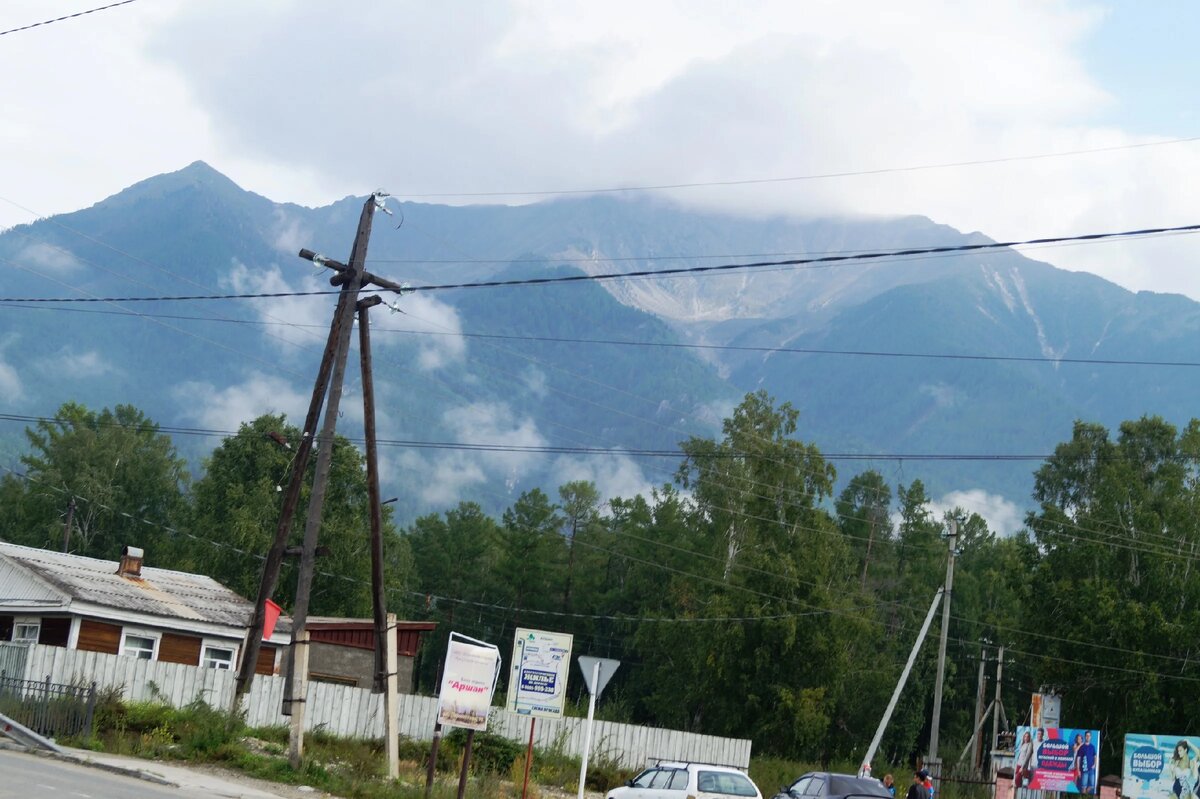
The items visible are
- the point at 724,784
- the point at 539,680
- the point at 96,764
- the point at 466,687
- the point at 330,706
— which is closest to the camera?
the point at 466,687

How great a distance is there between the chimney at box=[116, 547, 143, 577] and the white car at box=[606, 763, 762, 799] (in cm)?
2306

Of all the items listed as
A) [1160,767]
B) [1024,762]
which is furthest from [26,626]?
[1160,767]

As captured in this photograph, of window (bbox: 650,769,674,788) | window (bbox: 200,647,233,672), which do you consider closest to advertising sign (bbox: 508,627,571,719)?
window (bbox: 650,769,674,788)

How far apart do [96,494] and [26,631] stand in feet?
176

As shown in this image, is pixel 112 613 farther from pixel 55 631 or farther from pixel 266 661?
pixel 266 661

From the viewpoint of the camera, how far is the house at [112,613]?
3778 cm

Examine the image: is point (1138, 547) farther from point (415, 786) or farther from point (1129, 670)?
point (415, 786)

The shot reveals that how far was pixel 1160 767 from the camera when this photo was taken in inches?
1255

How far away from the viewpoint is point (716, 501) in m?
81.2

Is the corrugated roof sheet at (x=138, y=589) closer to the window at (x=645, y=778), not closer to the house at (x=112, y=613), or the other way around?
the house at (x=112, y=613)

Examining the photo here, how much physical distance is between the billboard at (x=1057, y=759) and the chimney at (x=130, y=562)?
28146mm

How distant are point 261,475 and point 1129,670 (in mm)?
48732

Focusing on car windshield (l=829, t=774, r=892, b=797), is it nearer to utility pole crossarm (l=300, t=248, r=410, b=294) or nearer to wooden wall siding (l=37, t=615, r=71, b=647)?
utility pole crossarm (l=300, t=248, r=410, b=294)

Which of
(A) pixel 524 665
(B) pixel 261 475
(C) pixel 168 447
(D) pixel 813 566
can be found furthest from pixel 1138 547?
(C) pixel 168 447
